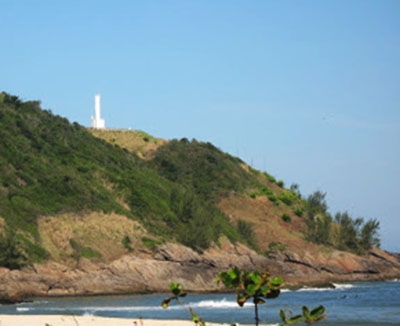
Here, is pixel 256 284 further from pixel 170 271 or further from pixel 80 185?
pixel 80 185

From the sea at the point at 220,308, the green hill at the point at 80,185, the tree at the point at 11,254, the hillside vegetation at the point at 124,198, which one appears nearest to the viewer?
the sea at the point at 220,308

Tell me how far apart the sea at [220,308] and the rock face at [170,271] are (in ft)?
7.41

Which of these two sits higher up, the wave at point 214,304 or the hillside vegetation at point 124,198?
the hillside vegetation at point 124,198

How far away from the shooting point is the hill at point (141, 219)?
226 feet

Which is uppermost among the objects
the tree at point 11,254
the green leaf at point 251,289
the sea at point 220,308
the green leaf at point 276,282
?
the tree at point 11,254

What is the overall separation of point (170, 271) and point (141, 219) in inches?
402

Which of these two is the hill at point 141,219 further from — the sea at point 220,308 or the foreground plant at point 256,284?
the foreground plant at point 256,284

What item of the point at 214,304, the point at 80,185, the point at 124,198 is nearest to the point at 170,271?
the point at 80,185

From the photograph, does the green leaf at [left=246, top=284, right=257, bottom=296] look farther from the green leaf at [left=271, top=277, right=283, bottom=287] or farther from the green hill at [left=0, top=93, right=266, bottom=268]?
the green hill at [left=0, top=93, right=266, bottom=268]

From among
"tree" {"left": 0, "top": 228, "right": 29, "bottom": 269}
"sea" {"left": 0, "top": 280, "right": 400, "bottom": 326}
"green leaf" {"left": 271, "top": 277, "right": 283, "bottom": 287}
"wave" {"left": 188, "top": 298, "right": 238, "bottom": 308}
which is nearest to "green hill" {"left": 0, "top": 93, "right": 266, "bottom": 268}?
"tree" {"left": 0, "top": 228, "right": 29, "bottom": 269}

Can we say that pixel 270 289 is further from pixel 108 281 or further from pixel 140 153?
pixel 140 153

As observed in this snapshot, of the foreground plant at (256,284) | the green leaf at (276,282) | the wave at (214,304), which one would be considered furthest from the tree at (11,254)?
the green leaf at (276,282)

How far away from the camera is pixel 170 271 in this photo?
73.1 meters

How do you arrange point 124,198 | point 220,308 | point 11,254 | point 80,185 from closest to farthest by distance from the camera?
point 220,308 → point 11,254 → point 80,185 → point 124,198
